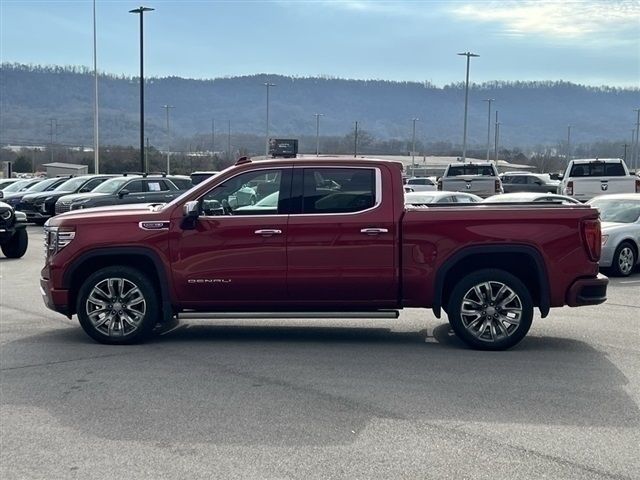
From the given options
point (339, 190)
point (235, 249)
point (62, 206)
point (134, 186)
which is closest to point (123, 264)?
point (235, 249)

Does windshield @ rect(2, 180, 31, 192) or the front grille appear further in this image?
windshield @ rect(2, 180, 31, 192)

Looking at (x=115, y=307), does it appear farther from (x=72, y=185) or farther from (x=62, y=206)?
(x=72, y=185)

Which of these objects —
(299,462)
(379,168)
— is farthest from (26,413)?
(379,168)

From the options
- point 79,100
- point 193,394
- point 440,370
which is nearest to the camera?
point 193,394

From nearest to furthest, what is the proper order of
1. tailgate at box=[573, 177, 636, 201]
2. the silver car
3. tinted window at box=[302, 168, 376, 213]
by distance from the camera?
tinted window at box=[302, 168, 376, 213], the silver car, tailgate at box=[573, 177, 636, 201]

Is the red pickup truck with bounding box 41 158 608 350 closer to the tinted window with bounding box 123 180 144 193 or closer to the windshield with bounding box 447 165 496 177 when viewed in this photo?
the tinted window with bounding box 123 180 144 193

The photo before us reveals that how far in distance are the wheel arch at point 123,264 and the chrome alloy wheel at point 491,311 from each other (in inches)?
123

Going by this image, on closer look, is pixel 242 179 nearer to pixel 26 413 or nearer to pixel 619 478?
pixel 26 413

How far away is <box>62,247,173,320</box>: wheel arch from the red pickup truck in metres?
0.02

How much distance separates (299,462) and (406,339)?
3.88m

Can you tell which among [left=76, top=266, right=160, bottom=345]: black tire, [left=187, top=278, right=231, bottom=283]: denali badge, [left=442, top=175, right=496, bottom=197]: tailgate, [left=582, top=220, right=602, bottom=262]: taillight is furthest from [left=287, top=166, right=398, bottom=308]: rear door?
[left=442, top=175, right=496, bottom=197]: tailgate

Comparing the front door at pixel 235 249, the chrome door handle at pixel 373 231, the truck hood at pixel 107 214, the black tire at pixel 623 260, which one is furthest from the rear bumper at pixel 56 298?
the black tire at pixel 623 260

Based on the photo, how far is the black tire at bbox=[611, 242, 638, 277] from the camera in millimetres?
14289

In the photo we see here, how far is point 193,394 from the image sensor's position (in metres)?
6.46
